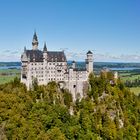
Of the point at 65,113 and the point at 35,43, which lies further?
the point at 35,43

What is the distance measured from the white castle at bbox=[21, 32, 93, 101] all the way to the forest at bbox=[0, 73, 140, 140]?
185 cm

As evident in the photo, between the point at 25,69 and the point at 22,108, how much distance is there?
11.7 m

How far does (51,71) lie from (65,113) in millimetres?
13485

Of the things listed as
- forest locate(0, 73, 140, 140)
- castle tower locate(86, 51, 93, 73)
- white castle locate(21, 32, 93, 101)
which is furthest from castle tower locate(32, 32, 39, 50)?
castle tower locate(86, 51, 93, 73)

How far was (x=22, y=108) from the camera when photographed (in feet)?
312

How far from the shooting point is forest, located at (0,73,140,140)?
89938mm

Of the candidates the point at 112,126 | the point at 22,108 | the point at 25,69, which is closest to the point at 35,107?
the point at 22,108

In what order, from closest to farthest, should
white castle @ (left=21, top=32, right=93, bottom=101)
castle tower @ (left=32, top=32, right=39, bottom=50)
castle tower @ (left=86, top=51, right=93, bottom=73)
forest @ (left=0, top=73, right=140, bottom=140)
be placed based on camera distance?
forest @ (left=0, top=73, right=140, bottom=140) → white castle @ (left=21, top=32, right=93, bottom=101) → castle tower @ (left=32, top=32, right=39, bottom=50) → castle tower @ (left=86, top=51, right=93, bottom=73)

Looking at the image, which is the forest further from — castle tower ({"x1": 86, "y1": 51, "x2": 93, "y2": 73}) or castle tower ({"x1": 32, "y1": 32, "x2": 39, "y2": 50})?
castle tower ({"x1": 32, "y1": 32, "x2": 39, "y2": 50})

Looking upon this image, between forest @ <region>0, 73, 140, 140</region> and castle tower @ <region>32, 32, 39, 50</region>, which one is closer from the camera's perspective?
forest @ <region>0, 73, 140, 140</region>

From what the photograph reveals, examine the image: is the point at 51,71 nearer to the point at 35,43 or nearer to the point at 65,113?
the point at 35,43

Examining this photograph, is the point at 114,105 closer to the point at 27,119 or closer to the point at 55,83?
the point at 55,83

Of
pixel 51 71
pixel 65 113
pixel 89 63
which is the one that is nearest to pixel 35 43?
pixel 51 71

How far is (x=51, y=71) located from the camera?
331ft
